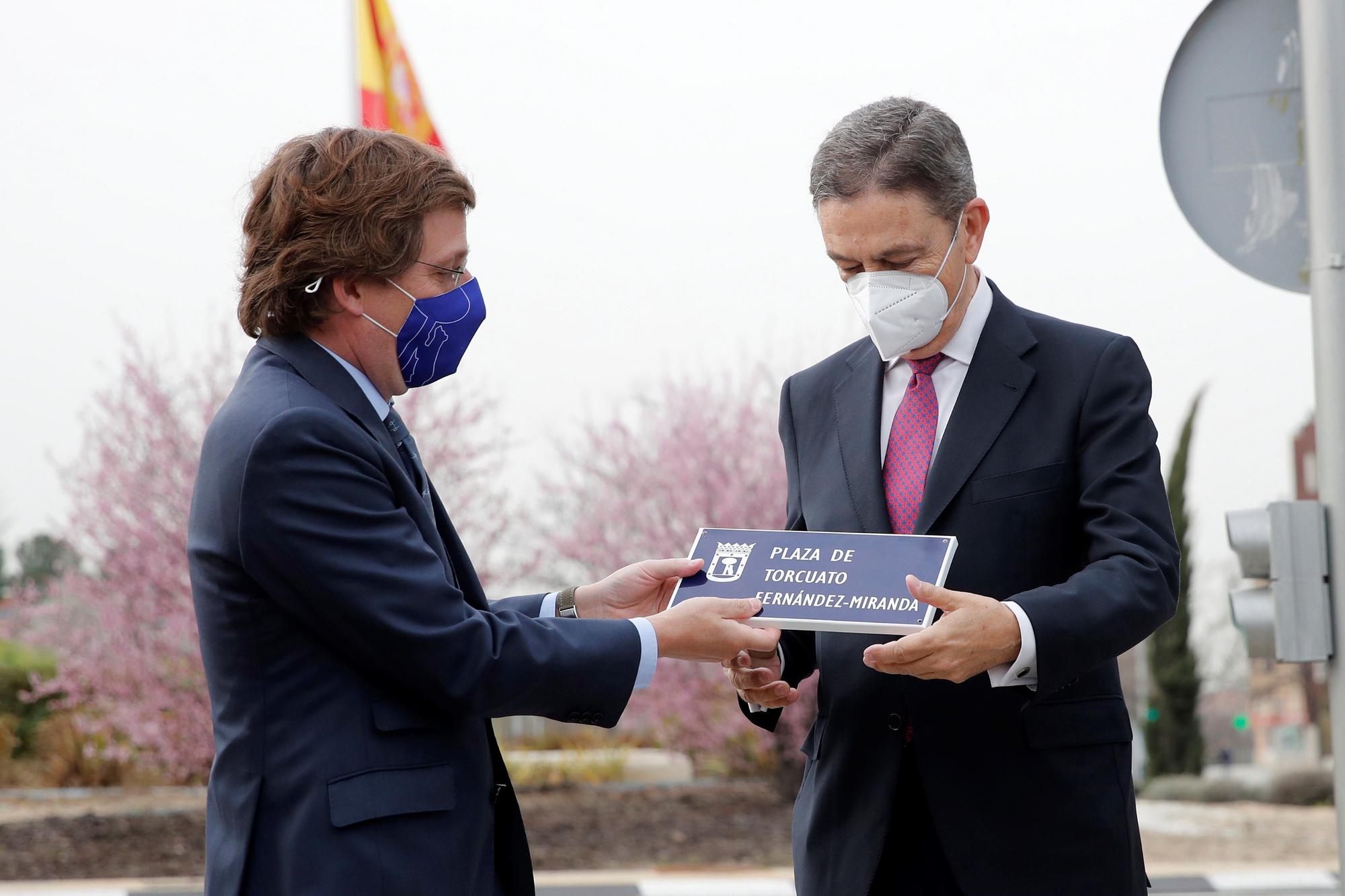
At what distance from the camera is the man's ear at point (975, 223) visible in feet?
9.19

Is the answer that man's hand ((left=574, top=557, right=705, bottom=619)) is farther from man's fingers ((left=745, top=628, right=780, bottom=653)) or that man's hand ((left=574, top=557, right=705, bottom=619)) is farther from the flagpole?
the flagpole

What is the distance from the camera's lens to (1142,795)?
13.2 meters

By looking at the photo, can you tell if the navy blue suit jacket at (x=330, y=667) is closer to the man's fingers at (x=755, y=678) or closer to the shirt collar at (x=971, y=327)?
the man's fingers at (x=755, y=678)

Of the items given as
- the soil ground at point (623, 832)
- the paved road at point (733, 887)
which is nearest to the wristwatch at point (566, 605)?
the paved road at point (733, 887)

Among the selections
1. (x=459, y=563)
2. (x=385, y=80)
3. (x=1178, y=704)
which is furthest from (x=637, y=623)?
(x=1178, y=704)

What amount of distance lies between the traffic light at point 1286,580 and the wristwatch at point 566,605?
1862 mm

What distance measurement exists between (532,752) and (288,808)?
33.7ft

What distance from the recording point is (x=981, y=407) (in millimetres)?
2637

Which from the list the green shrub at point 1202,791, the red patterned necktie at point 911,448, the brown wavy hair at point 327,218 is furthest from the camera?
the green shrub at point 1202,791

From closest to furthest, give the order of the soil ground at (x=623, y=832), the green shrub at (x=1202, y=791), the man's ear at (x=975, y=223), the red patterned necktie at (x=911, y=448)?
the red patterned necktie at (x=911, y=448) < the man's ear at (x=975, y=223) < the soil ground at (x=623, y=832) < the green shrub at (x=1202, y=791)

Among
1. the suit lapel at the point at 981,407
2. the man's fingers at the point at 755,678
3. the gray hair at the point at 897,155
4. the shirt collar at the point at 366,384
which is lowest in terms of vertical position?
the man's fingers at the point at 755,678

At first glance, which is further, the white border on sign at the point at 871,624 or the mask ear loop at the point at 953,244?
the mask ear loop at the point at 953,244

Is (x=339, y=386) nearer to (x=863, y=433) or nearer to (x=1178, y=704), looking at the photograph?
(x=863, y=433)

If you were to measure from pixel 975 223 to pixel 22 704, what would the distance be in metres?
11.8
